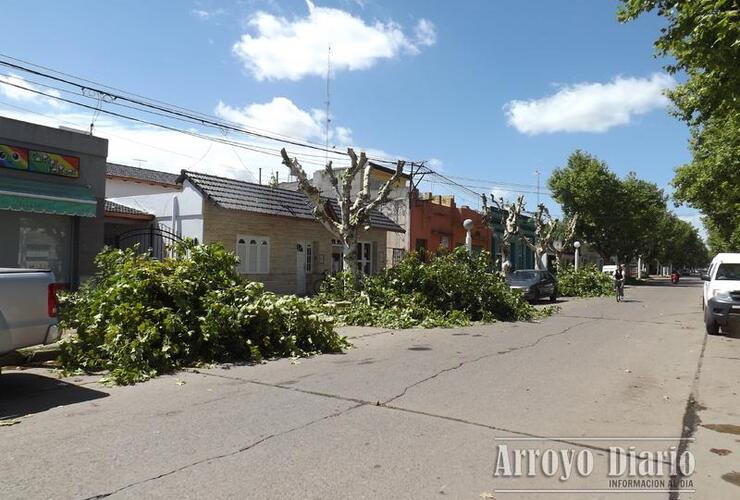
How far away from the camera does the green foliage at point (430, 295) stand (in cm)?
1575

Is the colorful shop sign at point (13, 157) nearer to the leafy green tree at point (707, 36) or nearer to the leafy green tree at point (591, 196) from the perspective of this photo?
the leafy green tree at point (707, 36)

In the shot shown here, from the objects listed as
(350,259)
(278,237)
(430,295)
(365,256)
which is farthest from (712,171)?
(278,237)

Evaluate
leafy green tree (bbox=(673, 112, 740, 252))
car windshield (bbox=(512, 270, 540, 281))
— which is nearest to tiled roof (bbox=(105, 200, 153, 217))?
car windshield (bbox=(512, 270, 540, 281))

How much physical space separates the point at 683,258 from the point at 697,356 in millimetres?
123413

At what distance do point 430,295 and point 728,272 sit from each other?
25.6 feet

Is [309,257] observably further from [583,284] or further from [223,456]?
[223,456]

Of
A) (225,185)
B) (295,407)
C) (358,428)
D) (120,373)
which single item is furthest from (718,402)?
(225,185)

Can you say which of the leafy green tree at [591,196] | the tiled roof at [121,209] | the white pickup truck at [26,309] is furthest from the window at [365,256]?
the leafy green tree at [591,196]

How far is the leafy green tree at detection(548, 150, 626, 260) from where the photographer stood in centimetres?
4697

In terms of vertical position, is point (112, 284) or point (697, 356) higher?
point (112, 284)

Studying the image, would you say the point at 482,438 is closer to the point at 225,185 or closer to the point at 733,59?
the point at 733,59

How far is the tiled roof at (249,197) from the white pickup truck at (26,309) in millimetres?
12567

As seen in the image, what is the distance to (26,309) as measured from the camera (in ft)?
21.3

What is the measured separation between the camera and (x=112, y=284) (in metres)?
9.58
